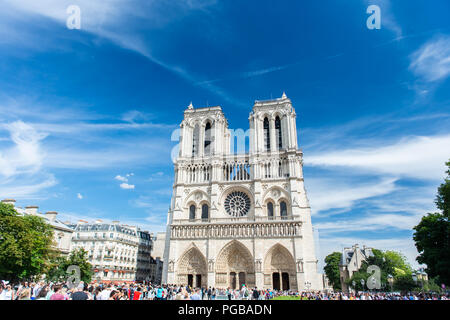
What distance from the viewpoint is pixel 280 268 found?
116ft

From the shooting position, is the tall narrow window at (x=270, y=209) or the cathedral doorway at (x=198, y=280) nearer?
the cathedral doorway at (x=198, y=280)

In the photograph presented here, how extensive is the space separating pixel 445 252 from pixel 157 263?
44.7 metres

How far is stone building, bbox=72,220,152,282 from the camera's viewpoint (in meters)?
40.2

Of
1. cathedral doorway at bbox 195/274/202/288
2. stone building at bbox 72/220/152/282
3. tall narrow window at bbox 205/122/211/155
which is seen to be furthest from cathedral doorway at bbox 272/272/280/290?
stone building at bbox 72/220/152/282

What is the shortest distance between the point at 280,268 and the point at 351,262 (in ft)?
77.4

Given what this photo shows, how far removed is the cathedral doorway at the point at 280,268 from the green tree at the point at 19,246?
80.7 ft

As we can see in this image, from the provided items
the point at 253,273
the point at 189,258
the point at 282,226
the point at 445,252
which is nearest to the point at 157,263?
the point at 189,258

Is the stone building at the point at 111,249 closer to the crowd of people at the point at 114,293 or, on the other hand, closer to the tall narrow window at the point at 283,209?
the crowd of people at the point at 114,293

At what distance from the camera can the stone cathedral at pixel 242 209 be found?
35.3 metres

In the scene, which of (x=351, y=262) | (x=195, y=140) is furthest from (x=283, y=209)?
(x=351, y=262)

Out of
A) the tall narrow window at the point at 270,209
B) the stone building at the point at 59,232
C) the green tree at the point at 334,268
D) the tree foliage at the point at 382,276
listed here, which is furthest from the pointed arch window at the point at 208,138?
the green tree at the point at 334,268

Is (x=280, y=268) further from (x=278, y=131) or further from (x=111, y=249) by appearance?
(x=111, y=249)

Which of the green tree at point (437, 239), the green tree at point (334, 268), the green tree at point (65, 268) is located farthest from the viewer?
the green tree at point (334, 268)
